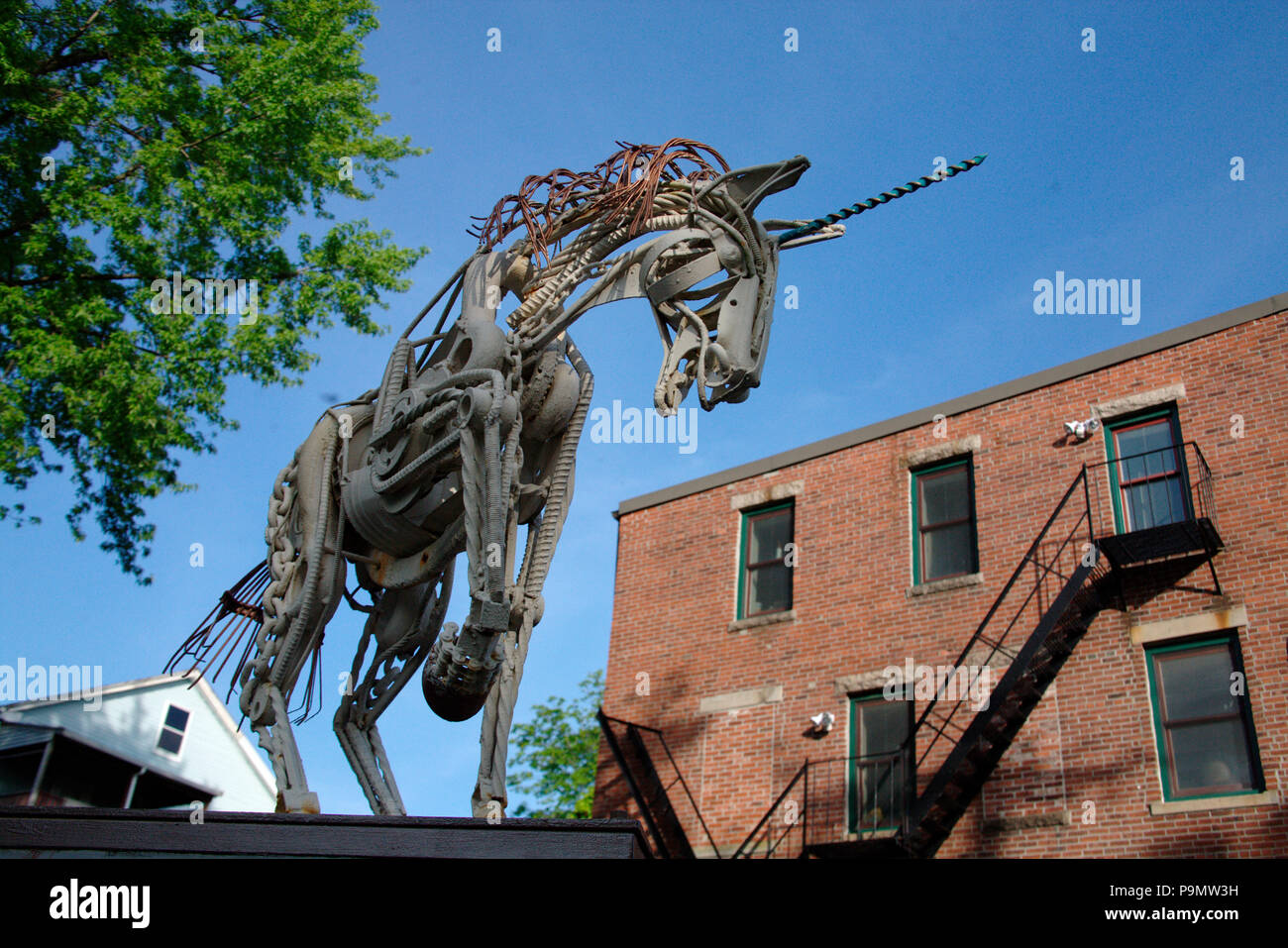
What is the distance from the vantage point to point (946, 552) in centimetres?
1755

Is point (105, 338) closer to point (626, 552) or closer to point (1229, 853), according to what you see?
point (626, 552)

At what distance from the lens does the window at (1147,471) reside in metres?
15.7

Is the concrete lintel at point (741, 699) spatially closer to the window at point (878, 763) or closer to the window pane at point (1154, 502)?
the window at point (878, 763)

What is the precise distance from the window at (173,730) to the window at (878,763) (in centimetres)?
1637

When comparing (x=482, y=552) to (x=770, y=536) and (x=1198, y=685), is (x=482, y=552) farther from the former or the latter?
(x=770, y=536)

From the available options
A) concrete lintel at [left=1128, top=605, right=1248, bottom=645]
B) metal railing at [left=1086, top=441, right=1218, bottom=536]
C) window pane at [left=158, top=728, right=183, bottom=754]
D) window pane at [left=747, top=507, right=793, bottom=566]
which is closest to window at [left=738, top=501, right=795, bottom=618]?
window pane at [left=747, top=507, right=793, bottom=566]

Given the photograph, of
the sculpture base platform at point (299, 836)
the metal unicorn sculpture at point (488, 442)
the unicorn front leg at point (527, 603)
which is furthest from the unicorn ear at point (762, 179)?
the sculpture base platform at point (299, 836)

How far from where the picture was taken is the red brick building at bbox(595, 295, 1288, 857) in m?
14.3

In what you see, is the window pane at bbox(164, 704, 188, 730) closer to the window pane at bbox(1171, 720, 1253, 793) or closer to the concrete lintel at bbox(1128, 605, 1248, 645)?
the concrete lintel at bbox(1128, 605, 1248, 645)

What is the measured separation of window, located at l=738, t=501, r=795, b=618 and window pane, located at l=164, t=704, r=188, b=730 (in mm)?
14454

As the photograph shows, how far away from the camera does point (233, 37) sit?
1516 centimetres

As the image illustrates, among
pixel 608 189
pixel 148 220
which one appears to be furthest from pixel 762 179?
pixel 148 220

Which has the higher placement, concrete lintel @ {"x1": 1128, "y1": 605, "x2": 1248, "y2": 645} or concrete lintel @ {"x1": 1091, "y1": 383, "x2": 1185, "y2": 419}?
concrete lintel @ {"x1": 1091, "y1": 383, "x2": 1185, "y2": 419}

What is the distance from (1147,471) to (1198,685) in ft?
10.2
